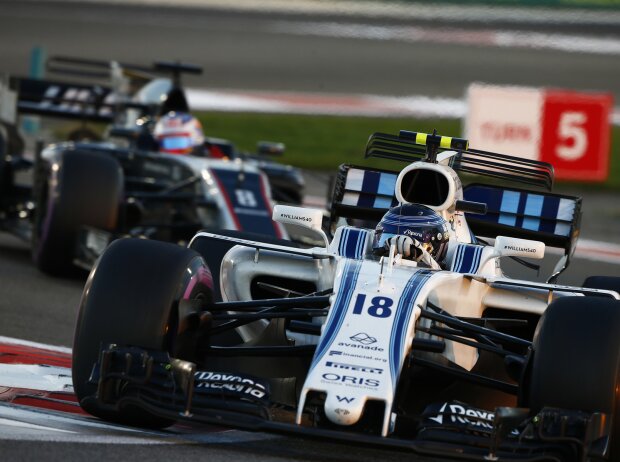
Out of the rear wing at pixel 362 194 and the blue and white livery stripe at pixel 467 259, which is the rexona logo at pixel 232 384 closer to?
the blue and white livery stripe at pixel 467 259

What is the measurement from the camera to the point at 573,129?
19875 millimetres

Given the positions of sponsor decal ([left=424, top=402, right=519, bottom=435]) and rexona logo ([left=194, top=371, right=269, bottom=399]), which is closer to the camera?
sponsor decal ([left=424, top=402, right=519, bottom=435])

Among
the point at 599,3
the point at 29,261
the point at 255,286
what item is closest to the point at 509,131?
the point at 29,261

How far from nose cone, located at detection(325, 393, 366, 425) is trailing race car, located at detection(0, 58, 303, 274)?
610 cm

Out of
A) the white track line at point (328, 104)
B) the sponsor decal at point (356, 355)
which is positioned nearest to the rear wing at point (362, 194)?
the sponsor decal at point (356, 355)

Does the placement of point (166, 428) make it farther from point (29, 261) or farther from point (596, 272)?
point (596, 272)

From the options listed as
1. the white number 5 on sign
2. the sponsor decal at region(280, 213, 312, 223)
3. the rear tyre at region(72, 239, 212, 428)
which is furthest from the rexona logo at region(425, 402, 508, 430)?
the white number 5 on sign

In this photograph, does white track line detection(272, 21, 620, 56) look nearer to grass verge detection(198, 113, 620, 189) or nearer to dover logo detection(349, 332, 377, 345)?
grass verge detection(198, 113, 620, 189)

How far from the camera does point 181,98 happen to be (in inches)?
587

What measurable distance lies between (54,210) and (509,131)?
8544 mm

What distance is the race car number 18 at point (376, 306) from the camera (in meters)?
6.97

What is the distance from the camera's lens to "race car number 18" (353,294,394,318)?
6973 millimetres

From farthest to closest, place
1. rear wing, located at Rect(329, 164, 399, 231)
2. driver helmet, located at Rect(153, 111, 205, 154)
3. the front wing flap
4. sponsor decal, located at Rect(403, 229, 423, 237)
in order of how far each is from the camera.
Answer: driver helmet, located at Rect(153, 111, 205, 154)
rear wing, located at Rect(329, 164, 399, 231)
sponsor decal, located at Rect(403, 229, 423, 237)
the front wing flap

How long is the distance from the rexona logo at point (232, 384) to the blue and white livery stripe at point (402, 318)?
0.60m
